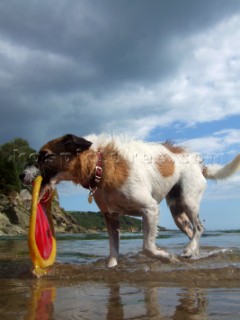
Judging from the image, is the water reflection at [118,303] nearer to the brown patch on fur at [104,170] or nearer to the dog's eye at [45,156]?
the brown patch on fur at [104,170]

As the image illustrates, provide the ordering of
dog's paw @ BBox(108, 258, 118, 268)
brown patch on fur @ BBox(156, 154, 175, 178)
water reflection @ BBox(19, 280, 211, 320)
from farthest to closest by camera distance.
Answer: brown patch on fur @ BBox(156, 154, 175, 178) → dog's paw @ BBox(108, 258, 118, 268) → water reflection @ BBox(19, 280, 211, 320)

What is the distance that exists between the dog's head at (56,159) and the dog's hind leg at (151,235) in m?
1.34

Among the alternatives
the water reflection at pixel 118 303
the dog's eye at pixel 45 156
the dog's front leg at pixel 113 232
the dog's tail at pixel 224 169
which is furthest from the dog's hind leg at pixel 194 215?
the water reflection at pixel 118 303

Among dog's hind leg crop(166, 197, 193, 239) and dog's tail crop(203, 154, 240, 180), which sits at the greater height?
dog's tail crop(203, 154, 240, 180)

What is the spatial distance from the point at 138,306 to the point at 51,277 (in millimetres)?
2489

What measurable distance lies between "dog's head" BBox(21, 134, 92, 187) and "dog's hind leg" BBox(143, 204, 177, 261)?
1.34 metres

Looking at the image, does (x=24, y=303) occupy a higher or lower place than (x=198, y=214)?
lower

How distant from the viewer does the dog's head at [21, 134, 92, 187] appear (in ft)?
19.2

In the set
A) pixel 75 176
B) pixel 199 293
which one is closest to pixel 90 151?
pixel 75 176

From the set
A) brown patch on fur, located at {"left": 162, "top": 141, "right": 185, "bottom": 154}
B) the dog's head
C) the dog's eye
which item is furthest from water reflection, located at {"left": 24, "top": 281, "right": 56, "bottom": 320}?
brown patch on fur, located at {"left": 162, "top": 141, "right": 185, "bottom": 154}

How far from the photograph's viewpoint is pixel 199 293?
355cm

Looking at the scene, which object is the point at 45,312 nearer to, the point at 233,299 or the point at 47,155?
the point at 233,299

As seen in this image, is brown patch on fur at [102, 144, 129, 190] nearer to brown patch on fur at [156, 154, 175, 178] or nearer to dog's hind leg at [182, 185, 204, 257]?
brown patch on fur at [156, 154, 175, 178]

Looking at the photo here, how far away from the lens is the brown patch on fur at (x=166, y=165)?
22.6 feet
